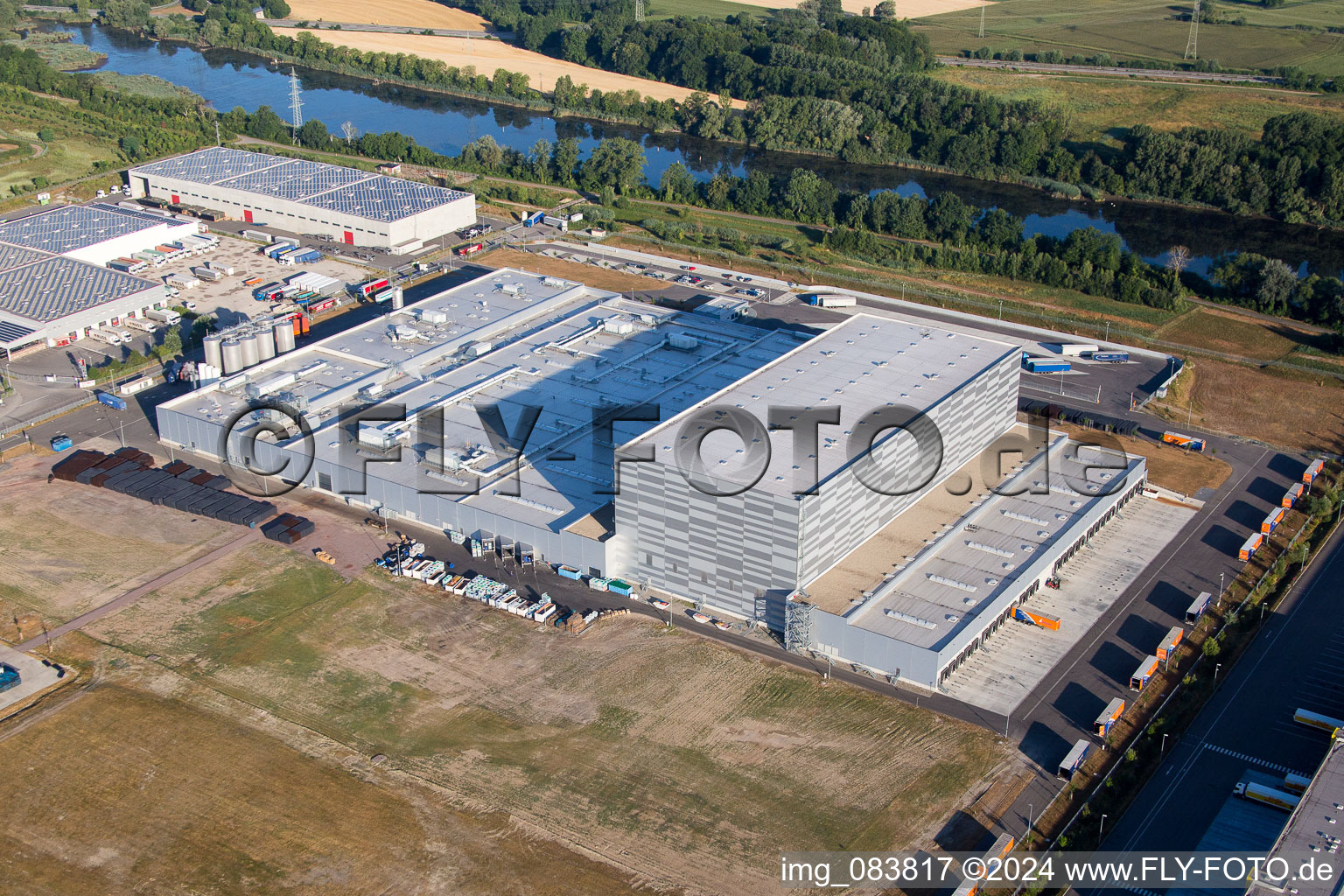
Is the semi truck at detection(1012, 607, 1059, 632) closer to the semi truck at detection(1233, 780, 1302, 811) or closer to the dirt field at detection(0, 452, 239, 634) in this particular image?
the semi truck at detection(1233, 780, 1302, 811)

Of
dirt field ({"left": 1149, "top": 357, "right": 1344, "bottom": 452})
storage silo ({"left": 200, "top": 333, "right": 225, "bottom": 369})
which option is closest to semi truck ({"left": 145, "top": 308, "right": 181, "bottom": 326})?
storage silo ({"left": 200, "top": 333, "right": 225, "bottom": 369})

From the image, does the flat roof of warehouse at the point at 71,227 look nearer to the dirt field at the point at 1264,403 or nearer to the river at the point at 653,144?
the river at the point at 653,144

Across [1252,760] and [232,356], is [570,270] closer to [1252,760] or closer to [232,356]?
[232,356]

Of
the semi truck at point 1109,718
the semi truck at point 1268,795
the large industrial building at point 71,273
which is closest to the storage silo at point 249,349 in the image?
the large industrial building at point 71,273

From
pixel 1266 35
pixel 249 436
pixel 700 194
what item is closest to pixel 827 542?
pixel 249 436

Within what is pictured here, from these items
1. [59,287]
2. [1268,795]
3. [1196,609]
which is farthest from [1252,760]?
[59,287]

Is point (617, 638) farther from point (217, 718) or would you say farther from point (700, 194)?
point (700, 194)
